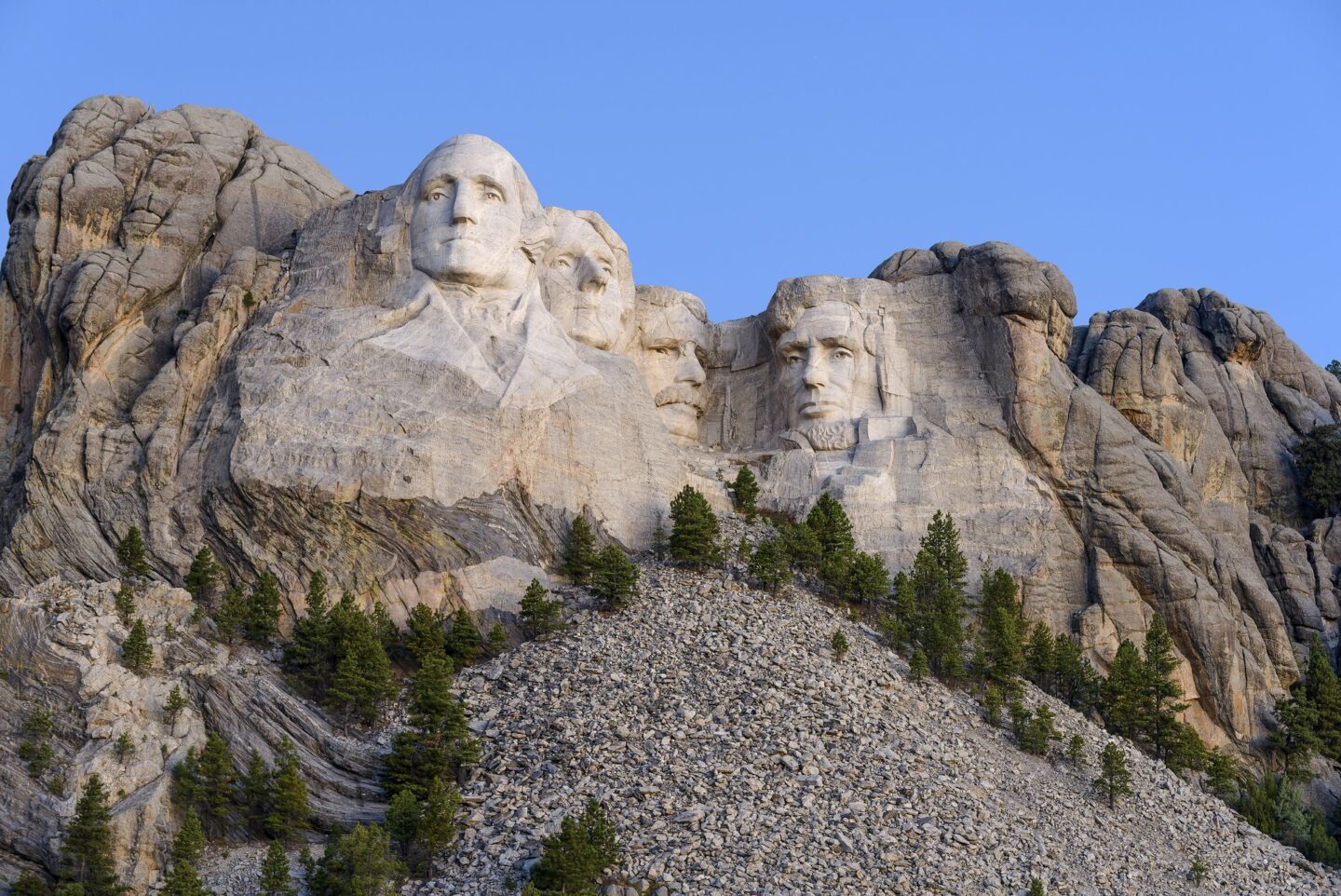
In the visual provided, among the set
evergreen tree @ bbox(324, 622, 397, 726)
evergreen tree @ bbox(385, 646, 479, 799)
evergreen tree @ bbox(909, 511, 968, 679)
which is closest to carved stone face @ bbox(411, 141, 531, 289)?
evergreen tree @ bbox(909, 511, 968, 679)

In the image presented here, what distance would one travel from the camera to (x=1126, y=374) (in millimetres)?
67500

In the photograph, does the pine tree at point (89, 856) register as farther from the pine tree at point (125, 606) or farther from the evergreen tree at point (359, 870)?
the pine tree at point (125, 606)

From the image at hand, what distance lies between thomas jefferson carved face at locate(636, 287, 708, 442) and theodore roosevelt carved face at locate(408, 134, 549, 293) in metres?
5.55

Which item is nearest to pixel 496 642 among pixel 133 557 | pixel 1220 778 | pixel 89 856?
pixel 133 557

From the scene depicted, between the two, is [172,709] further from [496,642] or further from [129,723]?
[496,642]

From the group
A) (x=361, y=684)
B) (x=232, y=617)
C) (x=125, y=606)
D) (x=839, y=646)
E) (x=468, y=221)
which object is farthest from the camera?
(x=468, y=221)

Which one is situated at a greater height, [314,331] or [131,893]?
[314,331]

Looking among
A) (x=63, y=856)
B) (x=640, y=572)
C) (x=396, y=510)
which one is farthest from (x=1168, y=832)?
(x=63, y=856)

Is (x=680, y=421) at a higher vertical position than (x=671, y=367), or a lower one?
lower

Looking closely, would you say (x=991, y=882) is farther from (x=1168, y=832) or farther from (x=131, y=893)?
(x=131, y=893)

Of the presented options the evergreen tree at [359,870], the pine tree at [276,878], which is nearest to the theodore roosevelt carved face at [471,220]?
the evergreen tree at [359,870]

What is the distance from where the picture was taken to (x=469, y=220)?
61.9 meters

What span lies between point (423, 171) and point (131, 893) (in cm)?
2197

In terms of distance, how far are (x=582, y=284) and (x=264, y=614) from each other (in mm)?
14442
